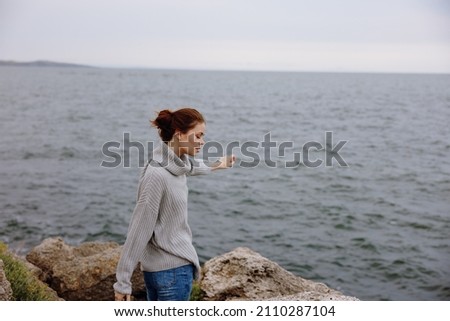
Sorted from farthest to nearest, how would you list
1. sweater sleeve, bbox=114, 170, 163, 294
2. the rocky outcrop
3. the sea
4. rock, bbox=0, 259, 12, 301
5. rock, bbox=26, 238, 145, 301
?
the sea
rock, bbox=26, 238, 145, 301
the rocky outcrop
rock, bbox=0, 259, 12, 301
sweater sleeve, bbox=114, 170, 163, 294

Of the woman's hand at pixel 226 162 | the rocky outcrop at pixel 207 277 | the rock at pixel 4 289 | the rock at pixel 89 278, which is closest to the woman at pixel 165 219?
the woman's hand at pixel 226 162

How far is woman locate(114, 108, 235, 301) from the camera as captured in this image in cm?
331

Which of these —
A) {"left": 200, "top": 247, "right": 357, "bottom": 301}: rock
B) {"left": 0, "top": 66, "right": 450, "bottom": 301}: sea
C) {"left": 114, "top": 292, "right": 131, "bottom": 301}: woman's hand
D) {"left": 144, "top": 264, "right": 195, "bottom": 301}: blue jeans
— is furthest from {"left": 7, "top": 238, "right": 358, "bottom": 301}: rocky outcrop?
{"left": 0, "top": 66, "right": 450, "bottom": 301}: sea

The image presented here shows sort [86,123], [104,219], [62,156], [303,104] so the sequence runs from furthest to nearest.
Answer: [303,104], [86,123], [62,156], [104,219]

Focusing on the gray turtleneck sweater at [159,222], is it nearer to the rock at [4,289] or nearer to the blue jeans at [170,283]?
the blue jeans at [170,283]

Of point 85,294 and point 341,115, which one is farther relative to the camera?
point 341,115

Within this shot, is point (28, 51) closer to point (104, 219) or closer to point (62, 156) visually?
point (62, 156)

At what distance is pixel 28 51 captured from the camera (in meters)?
31.7

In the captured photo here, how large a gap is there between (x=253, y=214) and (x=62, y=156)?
10.9 m

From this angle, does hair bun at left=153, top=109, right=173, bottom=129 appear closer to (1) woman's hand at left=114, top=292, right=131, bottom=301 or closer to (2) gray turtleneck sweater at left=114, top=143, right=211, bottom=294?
(2) gray turtleneck sweater at left=114, top=143, right=211, bottom=294

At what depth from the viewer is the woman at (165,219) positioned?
3.31m

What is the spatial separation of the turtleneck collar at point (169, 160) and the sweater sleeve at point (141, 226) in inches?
3.4

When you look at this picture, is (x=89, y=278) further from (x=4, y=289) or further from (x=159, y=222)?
(x=159, y=222)
